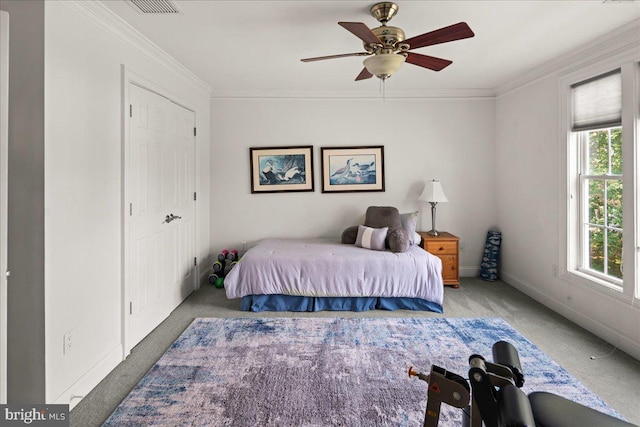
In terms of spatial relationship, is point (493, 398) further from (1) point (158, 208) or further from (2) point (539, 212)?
(2) point (539, 212)

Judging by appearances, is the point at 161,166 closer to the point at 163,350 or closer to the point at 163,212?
the point at 163,212

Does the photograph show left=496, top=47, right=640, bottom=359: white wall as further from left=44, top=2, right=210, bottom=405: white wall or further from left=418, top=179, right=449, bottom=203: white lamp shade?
left=44, top=2, right=210, bottom=405: white wall

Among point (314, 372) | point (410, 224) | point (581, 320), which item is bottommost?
point (314, 372)

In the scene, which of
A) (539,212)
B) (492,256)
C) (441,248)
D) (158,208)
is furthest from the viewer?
(492,256)

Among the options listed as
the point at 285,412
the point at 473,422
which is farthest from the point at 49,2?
the point at 473,422

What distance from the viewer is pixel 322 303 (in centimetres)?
350

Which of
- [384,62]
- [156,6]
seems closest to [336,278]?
[384,62]

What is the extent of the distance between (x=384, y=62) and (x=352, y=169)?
2413mm

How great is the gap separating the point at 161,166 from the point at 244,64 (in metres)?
1.41

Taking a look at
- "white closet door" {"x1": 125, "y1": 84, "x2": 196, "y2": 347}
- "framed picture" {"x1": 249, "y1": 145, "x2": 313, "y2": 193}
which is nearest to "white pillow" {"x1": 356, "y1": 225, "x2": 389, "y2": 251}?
"framed picture" {"x1": 249, "y1": 145, "x2": 313, "y2": 193}

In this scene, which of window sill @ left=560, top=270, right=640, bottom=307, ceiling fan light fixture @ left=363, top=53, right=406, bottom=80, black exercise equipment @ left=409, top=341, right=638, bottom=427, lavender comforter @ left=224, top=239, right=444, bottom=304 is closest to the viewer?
black exercise equipment @ left=409, top=341, right=638, bottom=427

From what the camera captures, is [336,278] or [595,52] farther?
[336,278]

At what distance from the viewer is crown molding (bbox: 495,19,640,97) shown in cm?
258

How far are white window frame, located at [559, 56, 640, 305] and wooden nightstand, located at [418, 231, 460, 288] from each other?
1113 millimetres
